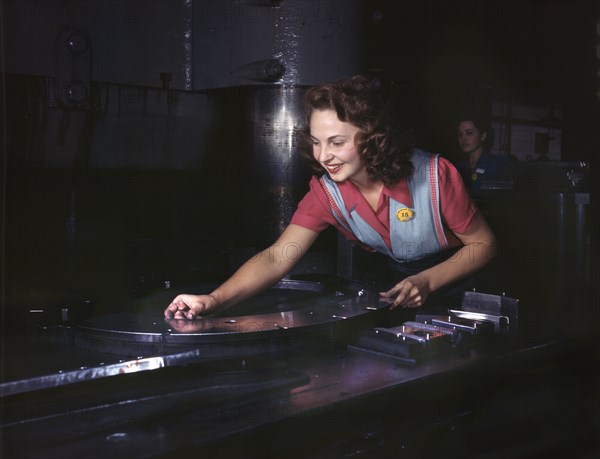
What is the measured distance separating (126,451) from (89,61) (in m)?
1.05

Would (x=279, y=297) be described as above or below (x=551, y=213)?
below

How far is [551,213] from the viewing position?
5.27ft

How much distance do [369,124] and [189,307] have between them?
568 millimetres

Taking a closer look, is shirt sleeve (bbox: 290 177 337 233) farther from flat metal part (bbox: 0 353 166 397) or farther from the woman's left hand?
flat metal part (bbox: 0 353 166 397)

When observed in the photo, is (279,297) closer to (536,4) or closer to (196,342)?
(196,342)

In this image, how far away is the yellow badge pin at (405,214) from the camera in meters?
1.51

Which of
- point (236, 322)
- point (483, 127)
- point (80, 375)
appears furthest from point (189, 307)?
point (483, 127)

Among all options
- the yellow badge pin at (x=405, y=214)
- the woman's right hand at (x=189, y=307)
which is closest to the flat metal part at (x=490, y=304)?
the yellow badge pin at (x=405, y=214)

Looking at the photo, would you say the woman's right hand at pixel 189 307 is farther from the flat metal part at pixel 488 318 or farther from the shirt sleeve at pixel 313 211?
the flat metal part at pixel 488 318

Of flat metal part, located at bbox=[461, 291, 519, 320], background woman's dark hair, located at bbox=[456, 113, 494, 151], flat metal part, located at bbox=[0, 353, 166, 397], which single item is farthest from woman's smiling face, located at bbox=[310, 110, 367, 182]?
background woman's dark hair, located at bbox=[456, 113, 494, 151]

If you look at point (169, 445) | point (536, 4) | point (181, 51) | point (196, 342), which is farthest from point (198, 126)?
point (536, 4)

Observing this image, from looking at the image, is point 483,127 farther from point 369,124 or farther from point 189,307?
point 189,307

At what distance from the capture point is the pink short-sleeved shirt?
1492mm

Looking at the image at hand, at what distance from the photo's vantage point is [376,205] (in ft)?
5.21
